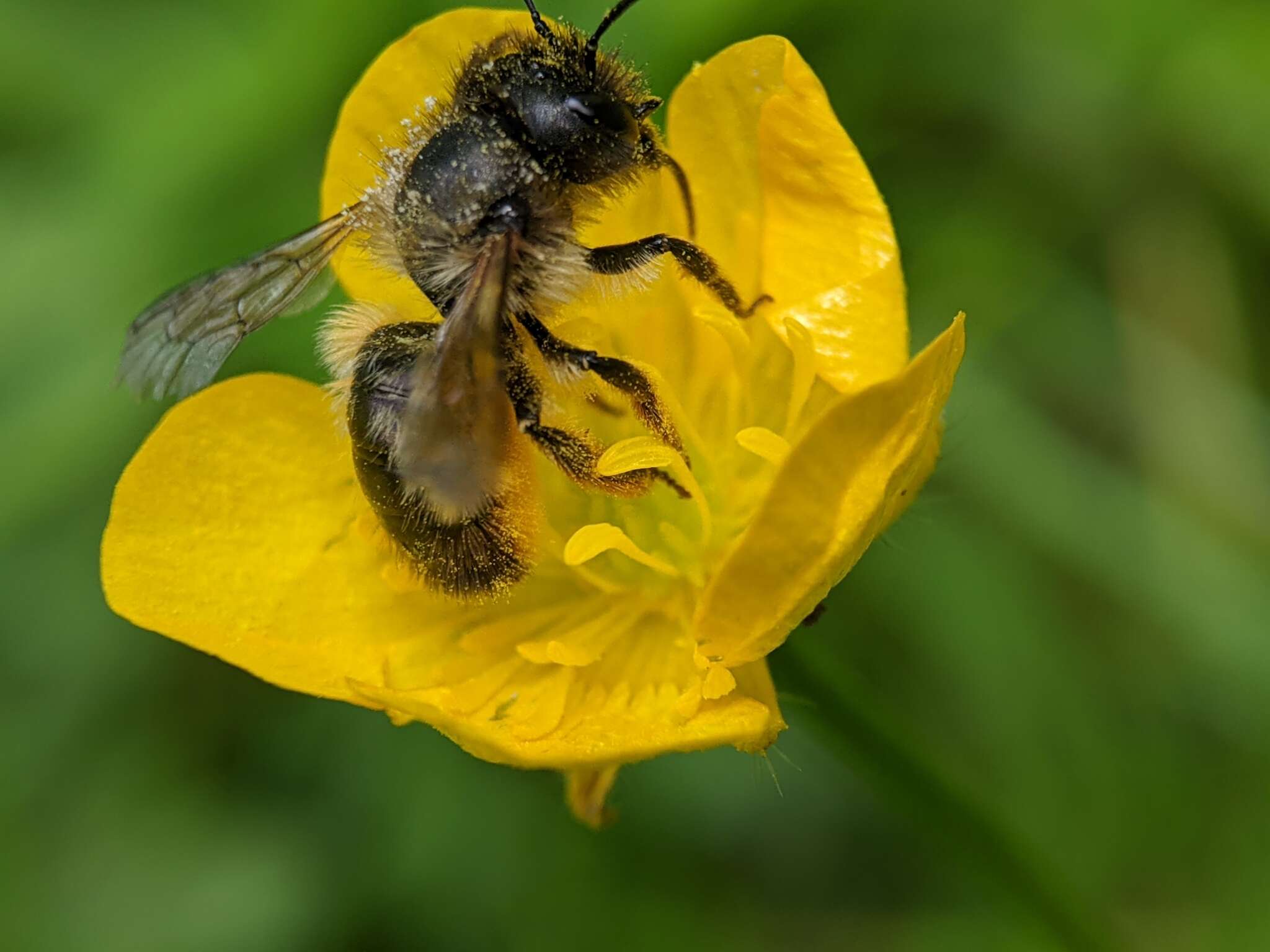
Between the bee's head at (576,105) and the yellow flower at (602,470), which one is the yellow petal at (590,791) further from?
the bee's head at (576,105)

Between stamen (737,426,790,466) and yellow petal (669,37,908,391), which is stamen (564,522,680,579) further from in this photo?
yellow petal (669,37,908,391)

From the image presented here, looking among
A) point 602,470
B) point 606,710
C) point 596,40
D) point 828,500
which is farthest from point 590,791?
point 596,40

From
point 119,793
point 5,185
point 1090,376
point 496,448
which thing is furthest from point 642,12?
point 119,793

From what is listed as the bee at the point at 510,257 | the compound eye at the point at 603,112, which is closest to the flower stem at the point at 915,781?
the bee at the point at 510,257

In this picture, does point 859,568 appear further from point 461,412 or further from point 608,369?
point 461,412

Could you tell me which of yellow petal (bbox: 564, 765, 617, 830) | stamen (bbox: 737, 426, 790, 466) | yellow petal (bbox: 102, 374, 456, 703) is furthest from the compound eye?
yellow petal (bbox: 564, 765, 617, 830)
